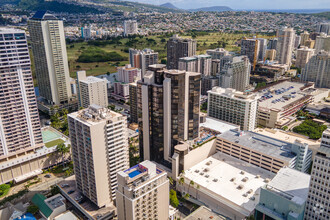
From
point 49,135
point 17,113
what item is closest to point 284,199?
point 17,113

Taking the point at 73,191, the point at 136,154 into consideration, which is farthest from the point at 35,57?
the point at 73,191

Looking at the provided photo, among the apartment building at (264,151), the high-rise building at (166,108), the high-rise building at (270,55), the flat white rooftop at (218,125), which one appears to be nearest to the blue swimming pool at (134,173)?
the high-rise building at (166,108)

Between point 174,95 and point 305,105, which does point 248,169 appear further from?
point 305,105

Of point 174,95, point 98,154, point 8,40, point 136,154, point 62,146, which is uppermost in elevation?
point 8,40

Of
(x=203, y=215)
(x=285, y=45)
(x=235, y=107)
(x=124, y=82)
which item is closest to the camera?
(x=203, y=215)

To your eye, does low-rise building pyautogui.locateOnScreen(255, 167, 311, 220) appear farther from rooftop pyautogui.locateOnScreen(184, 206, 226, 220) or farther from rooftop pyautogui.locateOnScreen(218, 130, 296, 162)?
rooftop pyautogui.locateOnScreen(218, 130, 296, 162)

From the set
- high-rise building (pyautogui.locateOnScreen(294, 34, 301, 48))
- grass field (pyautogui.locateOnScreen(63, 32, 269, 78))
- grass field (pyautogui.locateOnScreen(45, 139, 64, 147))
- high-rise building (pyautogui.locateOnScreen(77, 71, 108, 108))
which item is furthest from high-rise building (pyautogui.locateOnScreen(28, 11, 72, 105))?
high-rise building (pyautogui.locateOnScreen(294, 34, 301, 48))

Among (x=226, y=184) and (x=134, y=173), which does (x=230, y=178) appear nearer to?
(x=226, y=184)
